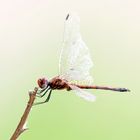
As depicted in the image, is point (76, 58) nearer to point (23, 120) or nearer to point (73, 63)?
point (73, 63)

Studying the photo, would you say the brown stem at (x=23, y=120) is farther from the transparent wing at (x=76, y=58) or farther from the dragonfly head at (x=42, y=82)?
the transparent wing at (x=76, y=58)

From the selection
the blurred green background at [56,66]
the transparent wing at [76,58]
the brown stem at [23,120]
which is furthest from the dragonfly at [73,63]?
the blurred green background at [56,66]

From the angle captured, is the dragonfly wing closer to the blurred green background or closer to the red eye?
the red eye

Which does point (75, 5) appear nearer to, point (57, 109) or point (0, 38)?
point (0, 38)

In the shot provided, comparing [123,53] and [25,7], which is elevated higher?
[25,7]

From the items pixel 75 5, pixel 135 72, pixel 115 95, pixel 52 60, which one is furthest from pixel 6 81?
pixel 75 5

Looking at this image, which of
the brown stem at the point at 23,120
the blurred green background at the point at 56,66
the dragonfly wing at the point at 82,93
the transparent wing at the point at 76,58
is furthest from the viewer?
the blurred green background at the point at 56,66
